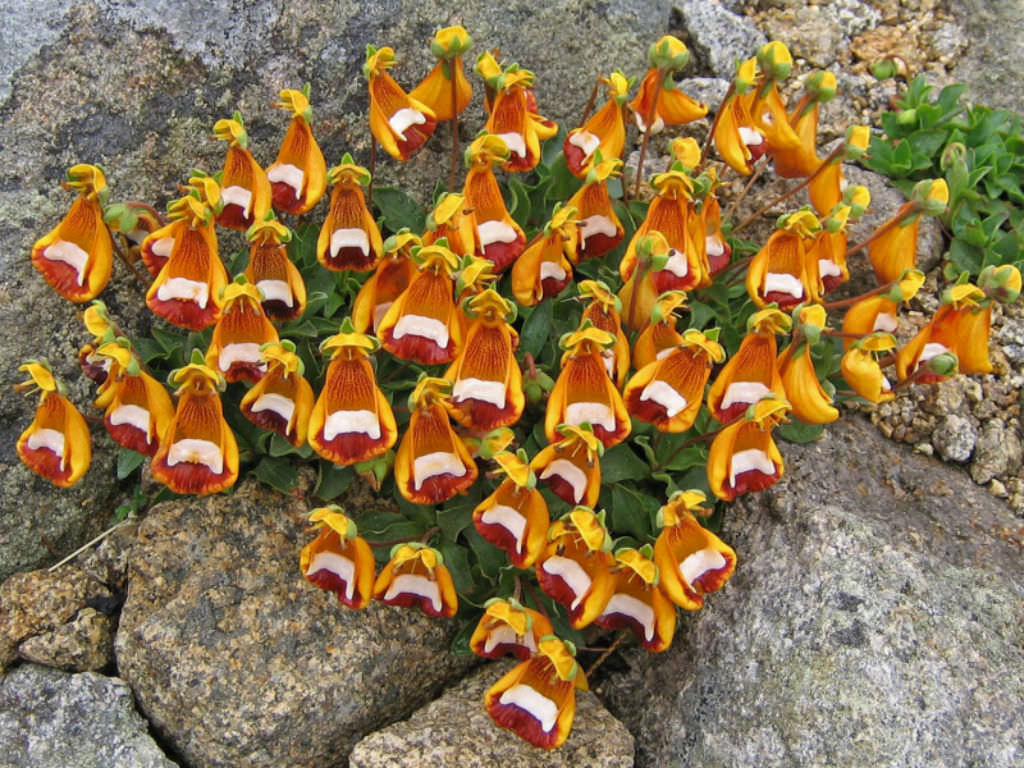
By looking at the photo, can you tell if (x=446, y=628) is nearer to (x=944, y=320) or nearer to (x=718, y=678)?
(x=718, y=678)

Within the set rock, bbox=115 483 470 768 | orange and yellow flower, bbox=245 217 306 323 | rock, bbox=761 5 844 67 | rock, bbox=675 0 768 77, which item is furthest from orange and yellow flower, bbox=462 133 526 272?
rock, bbox=761 5 844 67

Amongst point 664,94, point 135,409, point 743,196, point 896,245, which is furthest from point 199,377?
point 896,245

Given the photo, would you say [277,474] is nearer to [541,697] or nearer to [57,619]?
[57,619]

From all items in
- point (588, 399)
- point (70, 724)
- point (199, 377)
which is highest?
point (199, 377)

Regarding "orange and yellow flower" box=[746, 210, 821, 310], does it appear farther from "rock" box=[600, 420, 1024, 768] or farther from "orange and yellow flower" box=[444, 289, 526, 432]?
"orange and yellow flower" box=[444, 289, 526, 432]

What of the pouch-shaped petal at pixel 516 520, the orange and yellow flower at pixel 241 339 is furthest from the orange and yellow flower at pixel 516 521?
the orange and yellow flower at pixel 241 339

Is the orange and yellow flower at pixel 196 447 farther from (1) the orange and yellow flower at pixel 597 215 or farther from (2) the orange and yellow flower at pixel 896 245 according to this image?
(2) the orange and yellow flower at pixel 896 245
